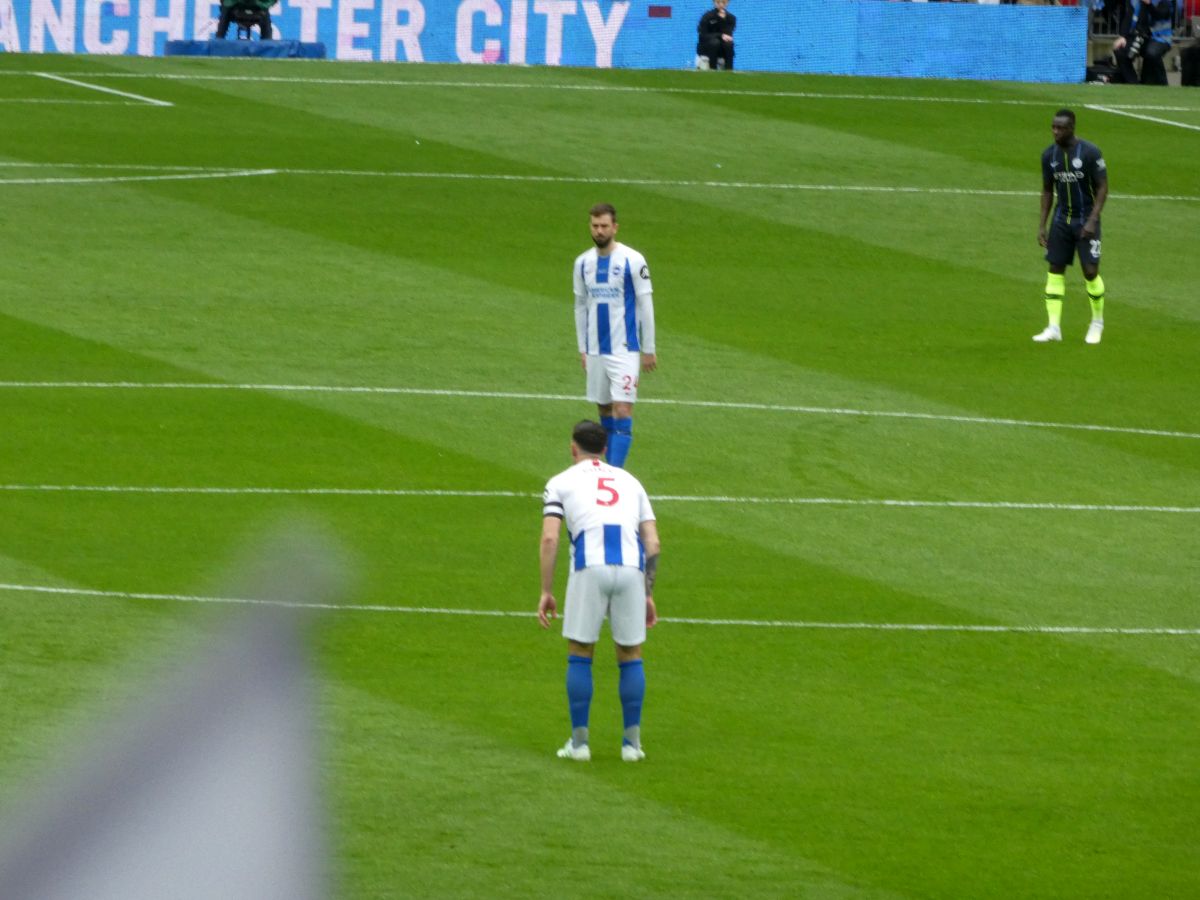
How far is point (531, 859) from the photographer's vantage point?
8.04 m

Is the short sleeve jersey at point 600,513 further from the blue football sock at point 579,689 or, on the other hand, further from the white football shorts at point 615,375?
the white football shorts at point 615,375

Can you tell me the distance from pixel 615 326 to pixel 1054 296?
8387 mm

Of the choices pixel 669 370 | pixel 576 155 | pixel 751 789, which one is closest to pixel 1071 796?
pixel 751 789

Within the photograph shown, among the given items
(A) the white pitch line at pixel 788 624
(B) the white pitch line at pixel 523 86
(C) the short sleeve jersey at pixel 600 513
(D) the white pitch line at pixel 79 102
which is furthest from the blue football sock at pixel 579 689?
(B) the white pitch line at pixel 523 86

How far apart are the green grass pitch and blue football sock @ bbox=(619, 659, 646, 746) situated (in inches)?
9.8

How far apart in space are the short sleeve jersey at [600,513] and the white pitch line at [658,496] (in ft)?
20.4

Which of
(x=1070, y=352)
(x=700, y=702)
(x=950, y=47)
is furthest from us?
(x=950, y=47)

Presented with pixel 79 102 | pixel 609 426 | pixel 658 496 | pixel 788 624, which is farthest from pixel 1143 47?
pixel 788 624

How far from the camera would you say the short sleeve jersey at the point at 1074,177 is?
2091 centimetres

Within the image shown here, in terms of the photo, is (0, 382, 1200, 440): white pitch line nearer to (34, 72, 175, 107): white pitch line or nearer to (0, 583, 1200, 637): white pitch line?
(0, 583, 1200, 637): white pitch line

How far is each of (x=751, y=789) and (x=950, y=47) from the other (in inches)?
1221

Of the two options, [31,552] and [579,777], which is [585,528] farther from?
[31,552]

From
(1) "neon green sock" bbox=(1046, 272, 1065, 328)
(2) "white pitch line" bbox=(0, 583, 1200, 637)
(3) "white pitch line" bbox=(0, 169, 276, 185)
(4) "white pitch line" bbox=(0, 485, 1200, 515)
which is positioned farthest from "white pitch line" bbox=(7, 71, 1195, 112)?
(2) "white pitch line" bbox=(0, 583, 1200, 637)

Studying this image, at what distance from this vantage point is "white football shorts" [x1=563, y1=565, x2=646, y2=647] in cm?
924
